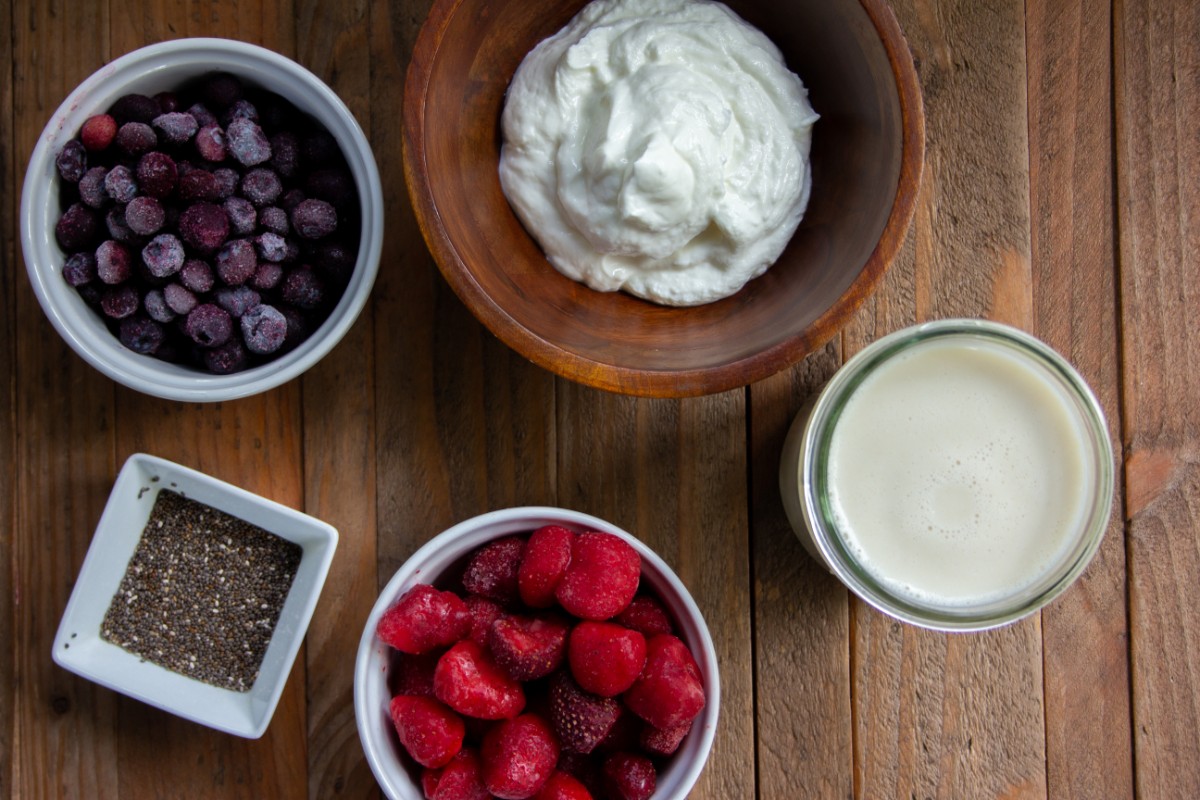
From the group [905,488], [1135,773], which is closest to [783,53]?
[905,488]

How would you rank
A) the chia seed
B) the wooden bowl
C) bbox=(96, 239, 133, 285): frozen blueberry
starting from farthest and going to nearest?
the chia seed → bbox=(96, 239, 133, 285): frozen blueberry → the wooden bowl

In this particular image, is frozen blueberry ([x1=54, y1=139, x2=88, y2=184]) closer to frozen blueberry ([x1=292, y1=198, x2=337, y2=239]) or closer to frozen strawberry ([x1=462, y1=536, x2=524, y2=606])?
frozen blueberry ([x1=292, y1=198, x2=337, y2=239])

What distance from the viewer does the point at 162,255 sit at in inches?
40.4

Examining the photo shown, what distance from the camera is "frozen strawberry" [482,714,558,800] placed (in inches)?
37.4

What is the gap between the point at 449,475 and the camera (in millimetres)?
1206

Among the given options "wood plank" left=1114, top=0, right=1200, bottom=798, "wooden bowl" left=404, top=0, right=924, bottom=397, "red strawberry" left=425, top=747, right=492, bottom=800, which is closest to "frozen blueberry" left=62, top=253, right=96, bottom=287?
"wooden bowl" left=404, top=0, right=924, bottom=397

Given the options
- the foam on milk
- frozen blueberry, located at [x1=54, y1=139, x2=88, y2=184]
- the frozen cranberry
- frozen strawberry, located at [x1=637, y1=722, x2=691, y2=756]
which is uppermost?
the frozen cranberry

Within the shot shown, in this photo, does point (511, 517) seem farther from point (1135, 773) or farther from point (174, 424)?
point (1135, 773)

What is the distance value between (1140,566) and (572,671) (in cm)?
78

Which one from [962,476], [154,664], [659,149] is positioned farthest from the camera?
[154,664]

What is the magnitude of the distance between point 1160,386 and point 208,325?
1171mm

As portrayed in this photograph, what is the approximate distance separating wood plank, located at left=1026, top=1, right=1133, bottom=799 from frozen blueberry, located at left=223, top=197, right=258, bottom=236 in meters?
0.96

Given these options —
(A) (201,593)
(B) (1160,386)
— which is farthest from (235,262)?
(B) (1160,386)

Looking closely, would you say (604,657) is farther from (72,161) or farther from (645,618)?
(72,161)
